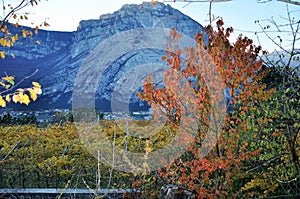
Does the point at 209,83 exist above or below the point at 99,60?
below

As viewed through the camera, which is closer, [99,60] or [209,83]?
[209,83]

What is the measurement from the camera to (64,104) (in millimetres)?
54625

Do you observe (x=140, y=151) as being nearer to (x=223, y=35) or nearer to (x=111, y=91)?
(x=223, y=35)

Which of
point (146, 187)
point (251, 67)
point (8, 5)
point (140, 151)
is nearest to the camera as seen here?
point (8, 5)

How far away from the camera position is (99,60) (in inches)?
2505

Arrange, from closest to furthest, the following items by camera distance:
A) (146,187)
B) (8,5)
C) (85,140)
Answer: (8,5) → (146,187) → (85,140)

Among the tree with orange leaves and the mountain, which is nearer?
the tree with orange leaves

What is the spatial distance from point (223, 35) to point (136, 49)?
5959 cm

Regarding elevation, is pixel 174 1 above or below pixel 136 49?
below

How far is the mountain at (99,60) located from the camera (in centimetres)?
5272

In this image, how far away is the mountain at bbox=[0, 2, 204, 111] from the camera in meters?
52.7

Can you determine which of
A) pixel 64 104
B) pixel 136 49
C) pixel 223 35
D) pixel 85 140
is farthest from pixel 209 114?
pixel 136 49

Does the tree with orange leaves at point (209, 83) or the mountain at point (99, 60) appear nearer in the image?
the tree with orange leaves at point (209, 83)

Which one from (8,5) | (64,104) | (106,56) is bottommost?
(64,104)
